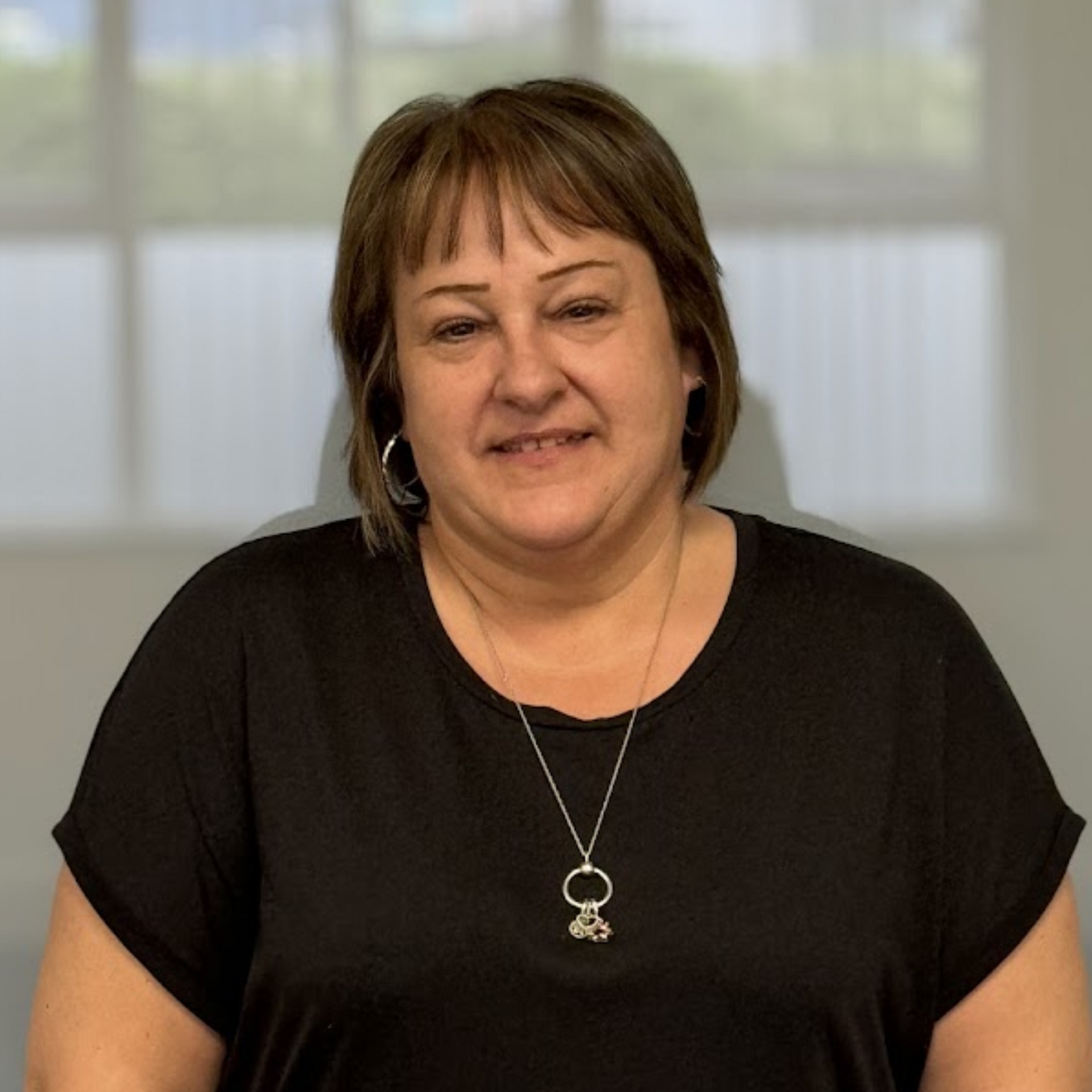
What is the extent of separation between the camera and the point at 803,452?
184 cm

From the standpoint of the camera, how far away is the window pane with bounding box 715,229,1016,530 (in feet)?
5.96

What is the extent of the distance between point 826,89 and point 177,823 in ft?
2.93

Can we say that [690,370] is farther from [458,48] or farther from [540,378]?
[458,48]

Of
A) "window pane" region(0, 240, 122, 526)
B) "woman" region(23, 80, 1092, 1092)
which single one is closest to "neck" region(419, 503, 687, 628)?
"woman" region(23, 80, 1092, 1092)

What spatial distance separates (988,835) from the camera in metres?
1.58

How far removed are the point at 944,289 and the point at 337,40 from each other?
2.00ft

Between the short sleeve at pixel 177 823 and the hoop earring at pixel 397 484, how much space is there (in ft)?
0.65

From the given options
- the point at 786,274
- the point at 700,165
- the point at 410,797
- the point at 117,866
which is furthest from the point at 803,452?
the point at 117,866

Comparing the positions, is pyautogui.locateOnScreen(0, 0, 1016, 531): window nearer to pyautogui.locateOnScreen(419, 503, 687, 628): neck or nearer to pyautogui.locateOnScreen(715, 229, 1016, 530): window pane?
pyautogui.locateOnScreen(715, 229, 1016, 530): window pane

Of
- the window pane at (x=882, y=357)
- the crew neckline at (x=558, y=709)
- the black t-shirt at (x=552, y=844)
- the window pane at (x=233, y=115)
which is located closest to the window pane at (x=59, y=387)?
the window pane at (x=233, y=115)

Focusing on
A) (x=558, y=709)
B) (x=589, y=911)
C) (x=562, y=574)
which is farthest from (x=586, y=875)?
(x=562, y=574)

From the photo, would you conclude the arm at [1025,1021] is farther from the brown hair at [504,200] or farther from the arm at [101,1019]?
the arm at [101,1019]

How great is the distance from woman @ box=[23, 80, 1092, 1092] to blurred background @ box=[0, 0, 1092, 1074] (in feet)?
0.66

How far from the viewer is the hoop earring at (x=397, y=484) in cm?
168
